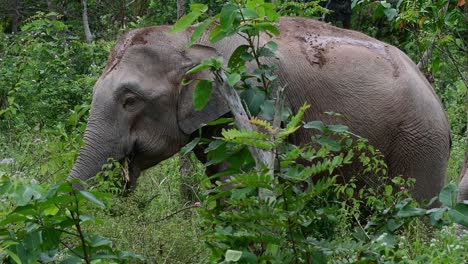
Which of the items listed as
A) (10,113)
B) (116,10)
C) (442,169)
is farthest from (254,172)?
(116,10)

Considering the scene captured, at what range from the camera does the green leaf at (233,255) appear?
3854 mm

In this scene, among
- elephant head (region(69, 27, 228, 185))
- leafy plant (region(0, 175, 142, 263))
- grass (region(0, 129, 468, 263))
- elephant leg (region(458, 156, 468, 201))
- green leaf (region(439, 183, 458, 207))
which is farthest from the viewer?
elephant head (region(69, 27, 228, 185))

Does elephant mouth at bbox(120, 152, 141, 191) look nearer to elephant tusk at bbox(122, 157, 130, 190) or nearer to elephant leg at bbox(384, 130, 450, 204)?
elephant tusk at bbox(122, 157, 130, 190)

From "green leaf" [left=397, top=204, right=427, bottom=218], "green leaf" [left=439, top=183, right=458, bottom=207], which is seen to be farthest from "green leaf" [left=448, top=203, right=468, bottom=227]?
"green leaf" [left=397, top=204, right=427, bottom=218]

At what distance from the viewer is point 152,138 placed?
23.4 feet

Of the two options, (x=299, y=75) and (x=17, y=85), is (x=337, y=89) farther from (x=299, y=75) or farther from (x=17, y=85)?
(x=17, y=85)

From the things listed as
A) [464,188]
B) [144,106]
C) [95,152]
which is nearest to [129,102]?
[144,106]

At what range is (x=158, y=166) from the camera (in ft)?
30.7

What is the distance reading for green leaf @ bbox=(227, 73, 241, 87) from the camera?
4.54 meters

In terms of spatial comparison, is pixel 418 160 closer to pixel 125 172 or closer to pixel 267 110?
pixel 125 172

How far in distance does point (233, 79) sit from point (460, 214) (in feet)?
3.56

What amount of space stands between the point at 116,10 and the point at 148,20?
3.15 m

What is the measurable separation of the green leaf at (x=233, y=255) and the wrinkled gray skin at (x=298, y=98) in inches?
124

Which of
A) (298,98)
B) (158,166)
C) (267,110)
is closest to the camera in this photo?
(267,110)
